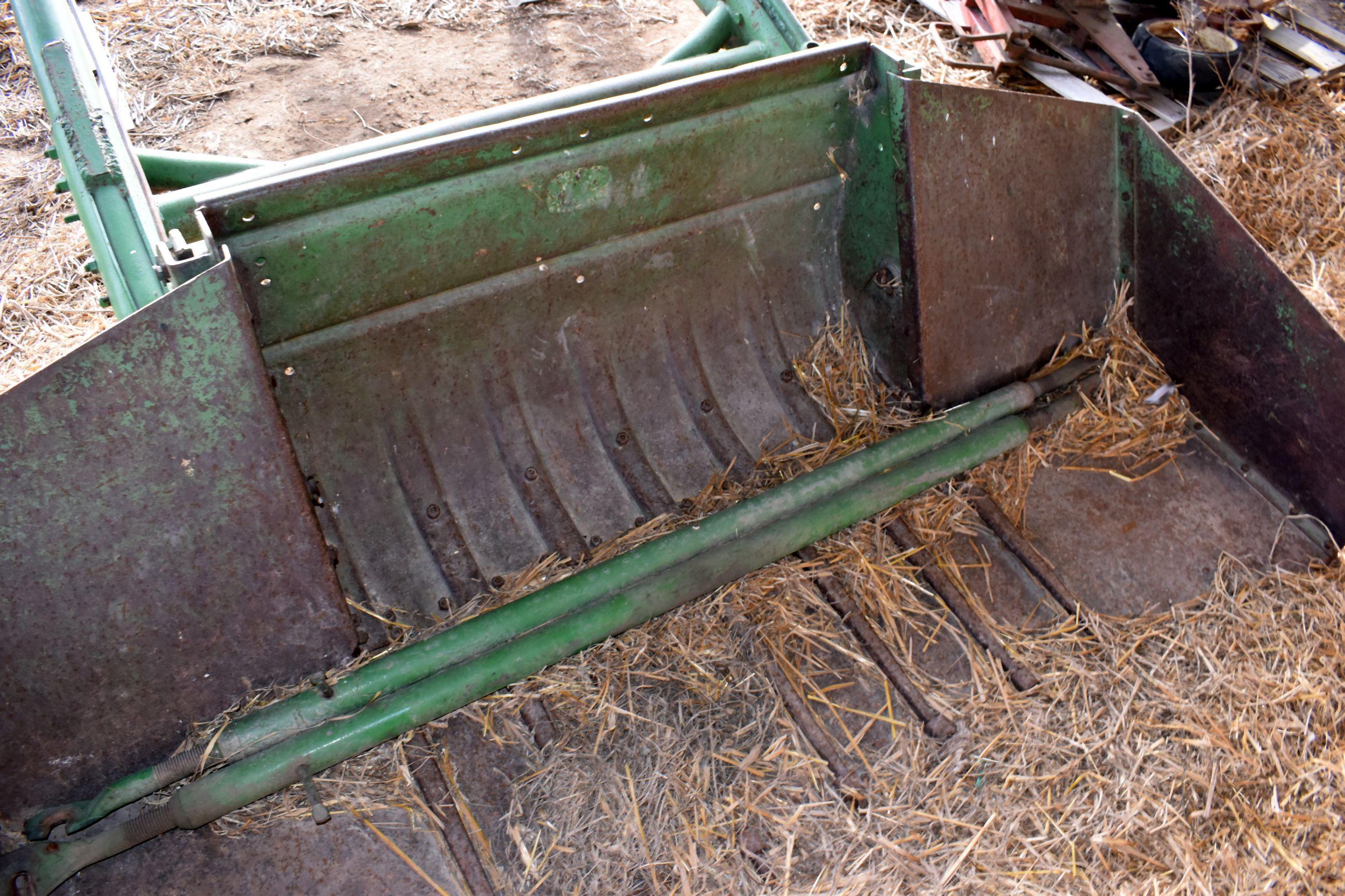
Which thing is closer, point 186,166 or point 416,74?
point 186,166

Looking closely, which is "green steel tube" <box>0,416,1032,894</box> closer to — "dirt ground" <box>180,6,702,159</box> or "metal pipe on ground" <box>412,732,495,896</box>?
"metal pipe on ground" <box>412,732,495,896</box>

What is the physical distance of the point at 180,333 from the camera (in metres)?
1.80

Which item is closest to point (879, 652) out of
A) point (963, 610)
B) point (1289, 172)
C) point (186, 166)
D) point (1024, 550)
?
point (963, 610)

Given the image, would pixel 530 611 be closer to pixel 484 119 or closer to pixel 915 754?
pixel 915 754

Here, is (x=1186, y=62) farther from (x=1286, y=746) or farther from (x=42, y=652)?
(x=42, y=652)

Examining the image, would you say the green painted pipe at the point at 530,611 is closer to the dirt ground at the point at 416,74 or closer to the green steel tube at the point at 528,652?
the green steel tube at the point at 528,652

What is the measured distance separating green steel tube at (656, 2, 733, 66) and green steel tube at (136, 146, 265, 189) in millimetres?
1332

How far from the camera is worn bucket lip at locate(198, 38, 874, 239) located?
203 centimetres

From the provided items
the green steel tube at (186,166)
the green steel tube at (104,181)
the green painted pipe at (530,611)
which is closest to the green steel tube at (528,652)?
the green painted pipe at (530,611)

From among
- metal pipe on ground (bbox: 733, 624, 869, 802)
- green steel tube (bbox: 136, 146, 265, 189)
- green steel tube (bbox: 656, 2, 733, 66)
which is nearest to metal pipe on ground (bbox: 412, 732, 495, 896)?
metal pipe on ground (bbox: 733, 624, 869, 802)

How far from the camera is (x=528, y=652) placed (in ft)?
7.29

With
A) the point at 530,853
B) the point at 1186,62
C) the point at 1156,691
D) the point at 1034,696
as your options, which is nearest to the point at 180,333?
the point at 530,853

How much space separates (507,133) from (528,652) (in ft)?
3.70

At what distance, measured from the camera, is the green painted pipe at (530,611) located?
200 centimetres
